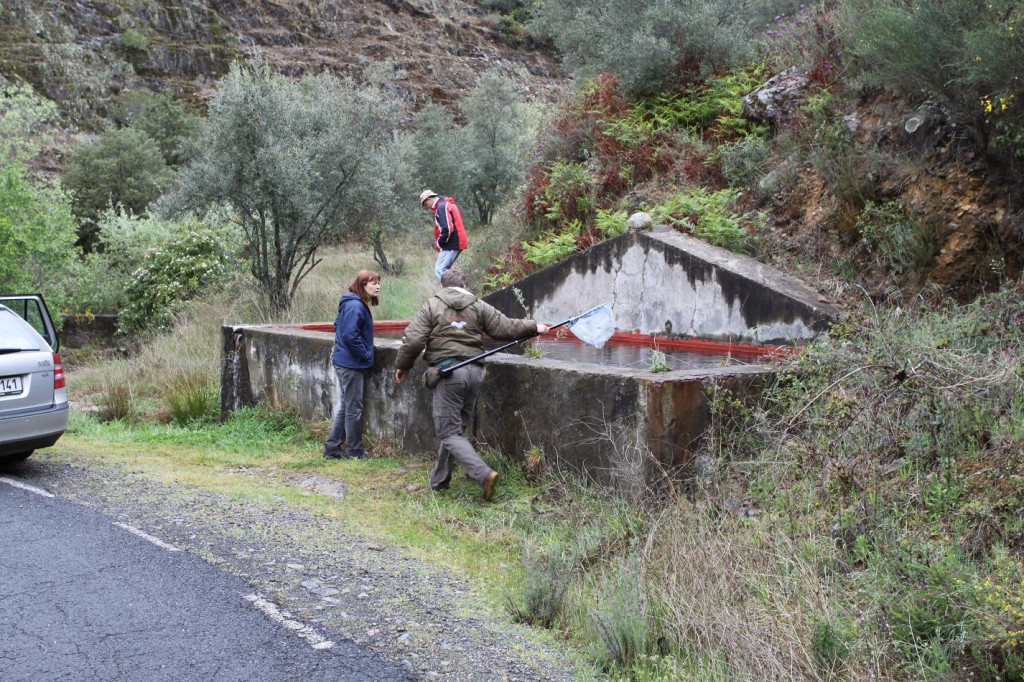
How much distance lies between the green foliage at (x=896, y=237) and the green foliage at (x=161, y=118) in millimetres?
36130

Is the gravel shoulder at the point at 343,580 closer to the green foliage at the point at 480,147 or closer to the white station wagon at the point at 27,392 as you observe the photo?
the white station wagon at the point at 27,392

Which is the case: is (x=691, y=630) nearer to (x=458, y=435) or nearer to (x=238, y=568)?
(x=238, y=568)

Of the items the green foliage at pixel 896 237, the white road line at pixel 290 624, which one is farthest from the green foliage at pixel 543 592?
the green foliage at pixel 896 237

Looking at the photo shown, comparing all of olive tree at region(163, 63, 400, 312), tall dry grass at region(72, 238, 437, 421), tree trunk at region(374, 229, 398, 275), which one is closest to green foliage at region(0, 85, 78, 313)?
tall dry grass at region(72, 238, 437, 421)

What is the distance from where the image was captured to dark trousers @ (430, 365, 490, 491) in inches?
283

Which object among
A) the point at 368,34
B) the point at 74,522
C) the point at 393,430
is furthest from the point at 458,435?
the point at 368,34

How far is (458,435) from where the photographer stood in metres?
7.32

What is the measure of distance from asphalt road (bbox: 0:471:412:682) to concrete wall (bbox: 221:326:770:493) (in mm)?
2760

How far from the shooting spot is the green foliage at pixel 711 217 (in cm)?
1070

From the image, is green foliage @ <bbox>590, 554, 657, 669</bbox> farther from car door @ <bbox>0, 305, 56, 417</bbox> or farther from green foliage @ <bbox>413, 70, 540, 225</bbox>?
green foliage @ <bbox>413, 70, 540, 225</bbox>

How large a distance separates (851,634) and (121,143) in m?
37.8

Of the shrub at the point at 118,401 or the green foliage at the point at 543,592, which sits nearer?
the green foliage at the point at 543,592

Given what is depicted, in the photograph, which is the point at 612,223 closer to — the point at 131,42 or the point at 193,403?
the point at 193,403

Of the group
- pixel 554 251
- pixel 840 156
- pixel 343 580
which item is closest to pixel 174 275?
pixel 554 251
